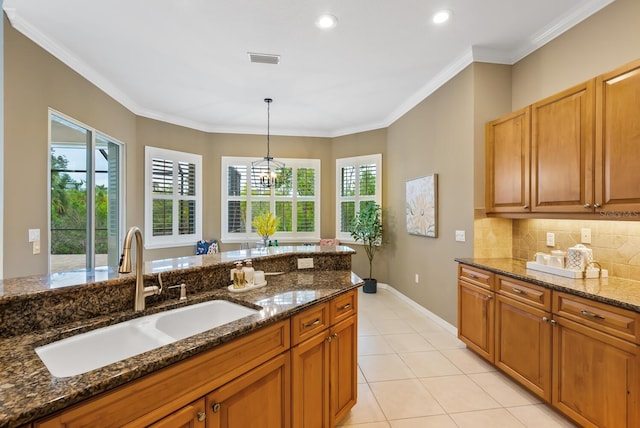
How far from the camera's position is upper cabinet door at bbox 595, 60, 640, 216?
189cm

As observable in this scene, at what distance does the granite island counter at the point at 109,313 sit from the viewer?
0.83 m

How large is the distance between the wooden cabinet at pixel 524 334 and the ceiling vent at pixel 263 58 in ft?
10.2

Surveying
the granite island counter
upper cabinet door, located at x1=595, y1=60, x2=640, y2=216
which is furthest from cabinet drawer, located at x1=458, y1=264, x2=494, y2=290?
the granite island counter

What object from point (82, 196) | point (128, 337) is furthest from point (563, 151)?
point (82, 196)

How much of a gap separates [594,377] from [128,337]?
2594 mm

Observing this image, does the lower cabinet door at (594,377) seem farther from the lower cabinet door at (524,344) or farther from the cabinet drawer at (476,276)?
the cabinet drawer at (476,276)

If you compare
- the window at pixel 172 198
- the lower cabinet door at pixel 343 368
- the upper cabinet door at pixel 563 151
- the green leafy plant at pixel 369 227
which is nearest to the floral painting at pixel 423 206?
the green leafy plant at pixel 369 227

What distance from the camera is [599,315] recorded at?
5.93 ft

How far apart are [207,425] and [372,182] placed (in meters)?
4.95

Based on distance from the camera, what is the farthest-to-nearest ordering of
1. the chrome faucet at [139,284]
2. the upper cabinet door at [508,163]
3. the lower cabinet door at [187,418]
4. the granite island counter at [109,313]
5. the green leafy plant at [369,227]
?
the green leafy plant at [369,227] < the upper cabinet door at [508,163] < the chrome faucet at [139,284] < the lower cabinet door at [187,418] < the granite island counter at [109,313]

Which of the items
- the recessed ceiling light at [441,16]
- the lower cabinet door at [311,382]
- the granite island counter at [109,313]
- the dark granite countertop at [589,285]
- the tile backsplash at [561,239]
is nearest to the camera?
the granite island counter at [109,313]

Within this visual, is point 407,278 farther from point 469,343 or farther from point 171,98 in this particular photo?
point 171,98

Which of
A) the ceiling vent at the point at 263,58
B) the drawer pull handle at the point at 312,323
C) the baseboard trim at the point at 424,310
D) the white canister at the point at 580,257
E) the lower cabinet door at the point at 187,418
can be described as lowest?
the baseboard trim at the point at 424,310

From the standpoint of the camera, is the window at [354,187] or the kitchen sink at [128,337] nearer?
the kitchen sink at [128,337]
